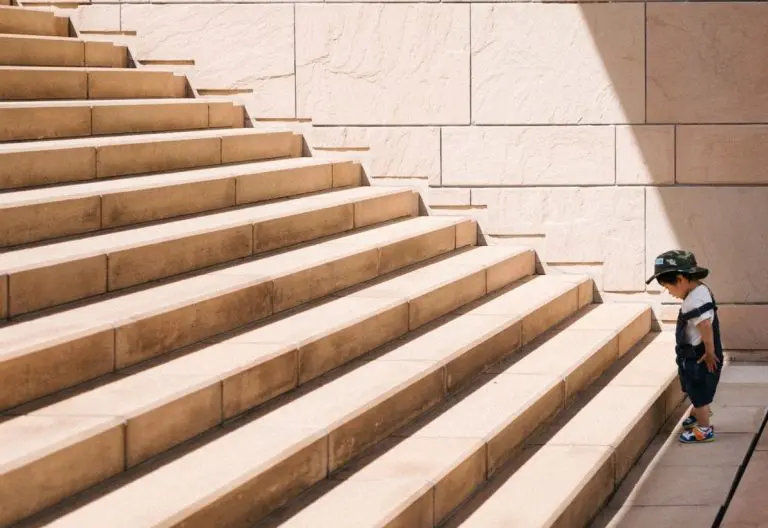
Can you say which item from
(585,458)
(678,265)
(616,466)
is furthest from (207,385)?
(678,265)

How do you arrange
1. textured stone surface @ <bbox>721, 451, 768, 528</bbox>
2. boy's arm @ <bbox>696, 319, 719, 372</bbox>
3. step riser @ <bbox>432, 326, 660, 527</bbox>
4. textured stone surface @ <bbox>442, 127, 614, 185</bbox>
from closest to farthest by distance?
step riser @ <bbox>432, 326, 660, 527</bbox> → textured stone surface @ <bbox>721, 451, 768, 528</bbox> → boy's arm @ <bbox>696, 319, 719, 372</bbox> → textured stone surface @ <bbox>442, 127, 614, 185</bbox>

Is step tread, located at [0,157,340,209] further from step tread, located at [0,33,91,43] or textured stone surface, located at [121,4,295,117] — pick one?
step tread, located at [0,33,91,43]

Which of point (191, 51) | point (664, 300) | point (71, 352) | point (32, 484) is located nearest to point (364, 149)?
point (191, 51)

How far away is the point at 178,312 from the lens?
6.00 metres

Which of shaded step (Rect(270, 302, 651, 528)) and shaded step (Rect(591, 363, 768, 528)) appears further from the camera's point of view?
shaded step (Rect(591, 363, 768, 528))

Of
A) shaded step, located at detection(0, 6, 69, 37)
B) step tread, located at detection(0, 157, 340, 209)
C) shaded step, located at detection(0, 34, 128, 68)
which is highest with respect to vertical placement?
shaded step, located at detection(0, 6, 69, 37)

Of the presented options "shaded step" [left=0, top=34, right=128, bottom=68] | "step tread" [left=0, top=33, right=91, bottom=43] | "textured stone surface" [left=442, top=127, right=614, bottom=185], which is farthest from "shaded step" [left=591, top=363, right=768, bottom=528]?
"step tread" [left=0, top=33, right=91, bottom=43]

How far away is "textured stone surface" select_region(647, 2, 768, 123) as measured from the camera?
390 inches

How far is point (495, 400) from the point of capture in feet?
22.4

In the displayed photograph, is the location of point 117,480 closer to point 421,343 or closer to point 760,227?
point 421,343

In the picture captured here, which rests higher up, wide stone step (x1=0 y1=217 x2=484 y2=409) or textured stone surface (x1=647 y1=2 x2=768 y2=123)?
textured stone surface (x1=647 y1=2 x2=768 y2=123)

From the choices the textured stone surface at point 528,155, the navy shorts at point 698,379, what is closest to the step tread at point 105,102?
the textured stone surface at point 528,155

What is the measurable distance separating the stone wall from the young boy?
8.93 feet

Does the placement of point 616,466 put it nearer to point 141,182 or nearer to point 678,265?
point 678,265
